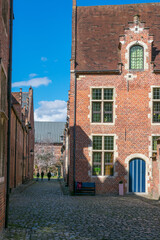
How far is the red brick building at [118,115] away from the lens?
2384 cm

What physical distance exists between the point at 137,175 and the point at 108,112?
4.59 m

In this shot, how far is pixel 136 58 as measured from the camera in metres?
24.8

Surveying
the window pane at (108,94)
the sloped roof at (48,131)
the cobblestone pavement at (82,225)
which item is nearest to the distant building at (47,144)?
the sloped roof at (48,131)

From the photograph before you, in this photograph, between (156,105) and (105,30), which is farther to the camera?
(105,30)

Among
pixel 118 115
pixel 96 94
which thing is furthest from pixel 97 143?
pixel 96 94

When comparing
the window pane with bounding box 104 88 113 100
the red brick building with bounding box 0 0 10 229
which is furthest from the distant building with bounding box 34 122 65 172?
the red brick building with bounding box 0 0 10 229

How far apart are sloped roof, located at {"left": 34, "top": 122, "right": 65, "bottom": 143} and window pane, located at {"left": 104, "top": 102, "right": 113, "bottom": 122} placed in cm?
6412

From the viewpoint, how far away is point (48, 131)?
92.9 m

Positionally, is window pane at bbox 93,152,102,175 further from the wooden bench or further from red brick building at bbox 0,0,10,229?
red brick building at bbox 0,0,10,229

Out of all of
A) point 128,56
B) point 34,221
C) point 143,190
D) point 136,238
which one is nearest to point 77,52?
point 128,56

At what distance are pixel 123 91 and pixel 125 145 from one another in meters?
3.62

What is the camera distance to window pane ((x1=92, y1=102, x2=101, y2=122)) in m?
24.5

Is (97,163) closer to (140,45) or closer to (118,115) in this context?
(118,115)

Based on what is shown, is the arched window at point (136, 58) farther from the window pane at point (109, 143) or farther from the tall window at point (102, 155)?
the tall window at point (102, 155)
